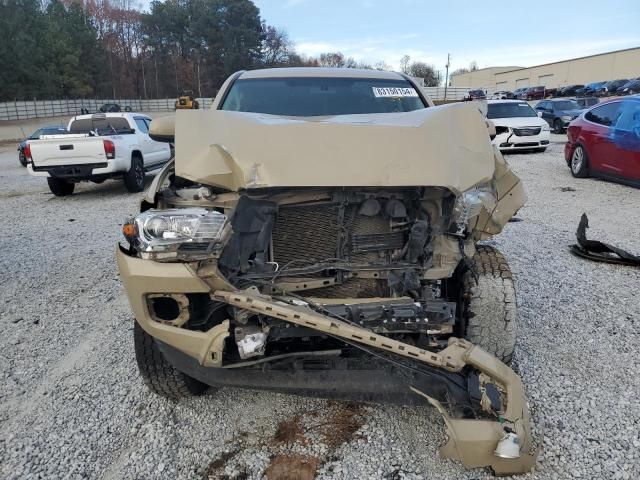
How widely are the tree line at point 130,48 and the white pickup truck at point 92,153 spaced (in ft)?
123

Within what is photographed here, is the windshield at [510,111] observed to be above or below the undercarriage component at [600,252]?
above

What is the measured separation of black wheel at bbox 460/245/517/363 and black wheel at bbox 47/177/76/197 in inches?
399

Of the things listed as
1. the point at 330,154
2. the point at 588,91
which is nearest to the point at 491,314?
the point at 330,154

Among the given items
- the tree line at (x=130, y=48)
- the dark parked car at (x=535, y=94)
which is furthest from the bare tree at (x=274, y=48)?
the dark parked car at (x=535, y=94)

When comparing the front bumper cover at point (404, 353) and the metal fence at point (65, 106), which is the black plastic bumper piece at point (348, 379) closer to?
the front bumper cover at point (404, 353)

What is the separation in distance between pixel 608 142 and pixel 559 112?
527 inches

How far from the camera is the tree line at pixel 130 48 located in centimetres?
4262

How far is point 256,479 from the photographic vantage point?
2.24 metres

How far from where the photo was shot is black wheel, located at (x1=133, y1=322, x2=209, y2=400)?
2703mm

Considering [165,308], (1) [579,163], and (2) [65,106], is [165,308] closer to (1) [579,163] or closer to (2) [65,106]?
(1) [579,163]

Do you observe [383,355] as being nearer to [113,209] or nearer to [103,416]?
[103,416]

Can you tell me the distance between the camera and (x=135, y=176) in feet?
34.9

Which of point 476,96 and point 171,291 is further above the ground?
point 476,96

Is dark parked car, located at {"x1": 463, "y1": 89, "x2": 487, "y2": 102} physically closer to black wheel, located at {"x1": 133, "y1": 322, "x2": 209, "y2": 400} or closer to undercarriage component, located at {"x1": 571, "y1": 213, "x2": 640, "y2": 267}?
undercarriage component, located at {"x1": 571, "y1": 213, "x2": 640, "y2": 267}
